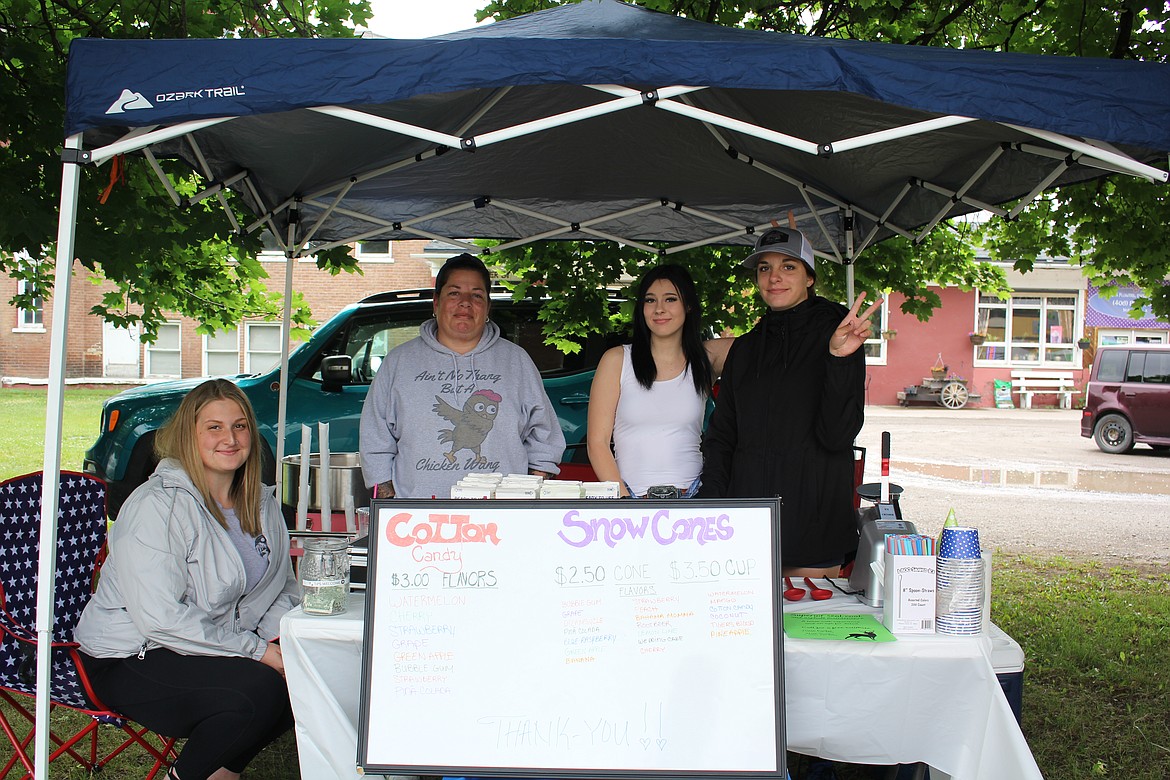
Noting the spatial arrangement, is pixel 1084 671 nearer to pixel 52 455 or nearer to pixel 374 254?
pixel 52 455

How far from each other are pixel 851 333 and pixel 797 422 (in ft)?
1.22

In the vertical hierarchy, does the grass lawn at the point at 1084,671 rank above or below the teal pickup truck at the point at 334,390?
below

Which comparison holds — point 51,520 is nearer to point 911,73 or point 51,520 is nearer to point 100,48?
point 100,48

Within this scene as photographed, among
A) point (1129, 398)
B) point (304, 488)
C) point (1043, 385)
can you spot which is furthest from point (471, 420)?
point (1043, 385)

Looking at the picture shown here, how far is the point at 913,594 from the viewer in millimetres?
2355

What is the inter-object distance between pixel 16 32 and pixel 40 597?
3.26 m

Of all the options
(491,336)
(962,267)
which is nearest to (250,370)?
(962,267)

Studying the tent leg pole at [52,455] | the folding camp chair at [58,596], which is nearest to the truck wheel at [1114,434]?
the folding camp chair at [58,596]

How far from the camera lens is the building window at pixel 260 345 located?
71.3ft

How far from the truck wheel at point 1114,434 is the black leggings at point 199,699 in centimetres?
1587

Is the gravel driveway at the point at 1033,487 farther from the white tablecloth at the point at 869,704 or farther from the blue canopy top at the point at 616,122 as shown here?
the white tablecloth at the point at 869,704

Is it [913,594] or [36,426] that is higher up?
[913,594]

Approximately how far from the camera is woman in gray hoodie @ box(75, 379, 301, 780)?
8.79 feet

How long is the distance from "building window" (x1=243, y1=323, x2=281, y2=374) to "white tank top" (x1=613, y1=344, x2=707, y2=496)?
64.1ft
